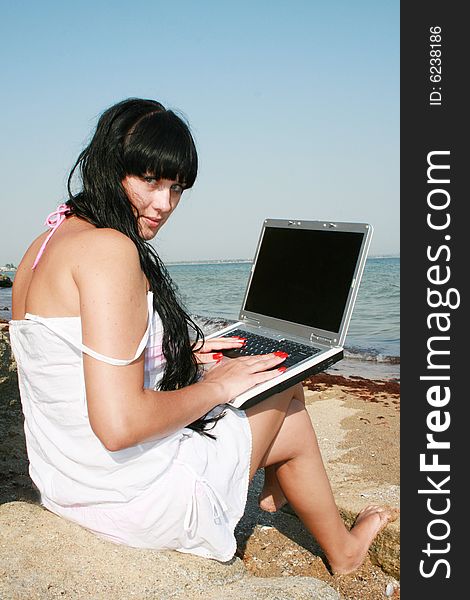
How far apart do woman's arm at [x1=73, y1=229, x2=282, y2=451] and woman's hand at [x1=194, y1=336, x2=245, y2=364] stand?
811 millimetres

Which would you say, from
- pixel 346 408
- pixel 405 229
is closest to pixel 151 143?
pixel 405 229

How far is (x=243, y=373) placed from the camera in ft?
7.45

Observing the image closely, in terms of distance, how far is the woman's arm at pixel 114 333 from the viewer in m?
1.76

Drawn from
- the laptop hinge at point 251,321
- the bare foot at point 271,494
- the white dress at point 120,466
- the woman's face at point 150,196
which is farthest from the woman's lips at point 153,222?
the bare foot at point 271,494

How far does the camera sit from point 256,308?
10.4 feet

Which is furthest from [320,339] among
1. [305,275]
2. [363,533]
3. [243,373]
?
[363,533]

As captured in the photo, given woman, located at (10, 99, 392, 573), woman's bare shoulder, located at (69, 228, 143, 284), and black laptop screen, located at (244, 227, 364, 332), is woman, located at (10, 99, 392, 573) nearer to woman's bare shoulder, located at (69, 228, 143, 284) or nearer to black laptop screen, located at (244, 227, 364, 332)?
woman's bare shoulder, located at (69, 228, 143, 284)

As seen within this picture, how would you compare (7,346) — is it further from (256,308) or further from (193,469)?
(193,469)

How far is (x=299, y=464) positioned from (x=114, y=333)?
3.54ft

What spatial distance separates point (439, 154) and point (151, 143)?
2029mm

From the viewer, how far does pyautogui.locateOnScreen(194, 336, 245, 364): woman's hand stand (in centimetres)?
271

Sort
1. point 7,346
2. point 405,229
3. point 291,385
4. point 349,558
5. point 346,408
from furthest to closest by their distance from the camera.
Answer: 1. point 346,408
2. point 7,346
3. point 405,229
4. point 349,558
5. point 291,385

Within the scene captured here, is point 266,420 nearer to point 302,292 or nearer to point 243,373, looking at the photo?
point 243,373

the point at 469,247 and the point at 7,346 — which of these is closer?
the point at 469,247
